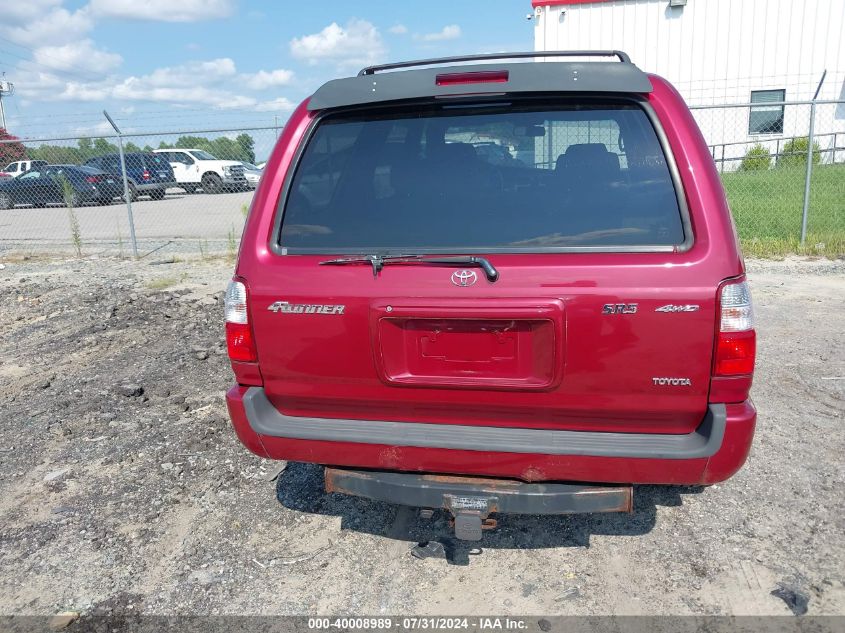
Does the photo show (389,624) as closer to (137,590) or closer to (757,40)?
(137,590)

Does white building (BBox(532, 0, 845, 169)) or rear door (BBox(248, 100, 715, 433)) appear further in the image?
white building (BBox(532, 0, 845, 169))

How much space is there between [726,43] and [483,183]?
77.8 feet

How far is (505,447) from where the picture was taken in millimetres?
2504

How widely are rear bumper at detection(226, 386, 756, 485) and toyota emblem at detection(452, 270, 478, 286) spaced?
58 cm

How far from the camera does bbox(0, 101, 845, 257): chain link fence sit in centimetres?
1095

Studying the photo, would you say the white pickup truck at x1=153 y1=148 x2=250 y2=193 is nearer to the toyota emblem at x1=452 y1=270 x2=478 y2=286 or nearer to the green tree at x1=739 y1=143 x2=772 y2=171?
the green tree at x1=739 y1=143 x2=772 y2=171

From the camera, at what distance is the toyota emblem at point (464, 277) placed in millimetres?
2413

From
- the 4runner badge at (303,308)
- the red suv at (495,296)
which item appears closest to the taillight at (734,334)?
the red suv at (495,296)

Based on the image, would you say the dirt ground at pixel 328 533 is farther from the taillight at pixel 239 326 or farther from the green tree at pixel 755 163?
the green tree at pixel 755 163

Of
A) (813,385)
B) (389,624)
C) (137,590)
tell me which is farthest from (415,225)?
(813,385)

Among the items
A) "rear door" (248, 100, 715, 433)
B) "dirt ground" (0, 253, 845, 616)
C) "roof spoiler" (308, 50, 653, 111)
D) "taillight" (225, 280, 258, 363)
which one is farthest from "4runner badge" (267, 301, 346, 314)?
"dirt ground" (0, 253, 845, 616)

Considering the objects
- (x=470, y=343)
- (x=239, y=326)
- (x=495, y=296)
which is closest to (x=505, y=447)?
(x=470, y=343)

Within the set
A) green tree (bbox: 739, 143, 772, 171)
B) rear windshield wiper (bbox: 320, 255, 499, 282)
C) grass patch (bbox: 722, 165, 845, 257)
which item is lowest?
grass patch (bbox: 722, 165, 845, 257)

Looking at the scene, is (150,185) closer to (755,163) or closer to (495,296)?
(755,163)
